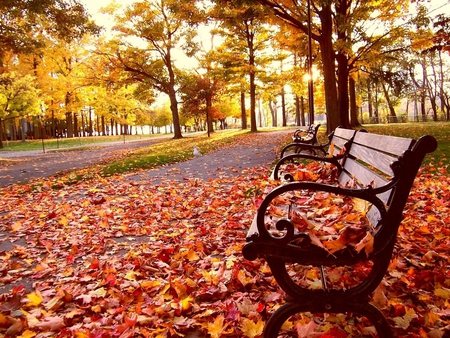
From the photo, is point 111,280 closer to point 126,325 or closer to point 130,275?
point 130,275

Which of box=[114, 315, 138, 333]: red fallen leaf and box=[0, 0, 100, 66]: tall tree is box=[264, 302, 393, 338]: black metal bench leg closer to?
box=[114, 315, 138, 333]: red fallen leaf

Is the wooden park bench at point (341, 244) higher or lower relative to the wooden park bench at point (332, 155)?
lower

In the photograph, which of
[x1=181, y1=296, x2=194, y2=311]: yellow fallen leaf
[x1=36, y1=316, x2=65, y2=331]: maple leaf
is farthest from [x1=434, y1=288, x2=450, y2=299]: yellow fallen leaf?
[x1=36, y1=316, x2=65, y2=331]: maple leaf

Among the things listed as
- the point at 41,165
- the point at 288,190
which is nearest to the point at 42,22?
the point at 41,165

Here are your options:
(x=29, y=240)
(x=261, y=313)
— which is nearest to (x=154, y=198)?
(x=29, y=240)

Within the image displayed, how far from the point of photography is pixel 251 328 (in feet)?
6.78

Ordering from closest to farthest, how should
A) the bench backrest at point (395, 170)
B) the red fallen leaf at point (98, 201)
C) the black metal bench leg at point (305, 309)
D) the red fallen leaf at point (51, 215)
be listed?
the bench backrest at point (395, 170) < the black metal bench leg at point (305, 309) < the red fallen leaf at point (51, 215) < the red fallen leaf at point (98, 201)

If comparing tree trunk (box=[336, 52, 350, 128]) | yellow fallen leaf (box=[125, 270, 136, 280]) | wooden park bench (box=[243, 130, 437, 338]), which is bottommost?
yellow fallen leaf (box=[125, 270, 136, 280])

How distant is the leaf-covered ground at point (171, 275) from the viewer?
2.16 m

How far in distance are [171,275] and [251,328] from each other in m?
1.09

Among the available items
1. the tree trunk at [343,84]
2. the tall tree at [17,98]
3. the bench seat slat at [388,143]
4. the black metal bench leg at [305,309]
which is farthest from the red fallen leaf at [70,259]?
the tall tree at [17,98]

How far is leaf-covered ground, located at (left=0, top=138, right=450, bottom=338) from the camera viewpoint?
7.09 ft

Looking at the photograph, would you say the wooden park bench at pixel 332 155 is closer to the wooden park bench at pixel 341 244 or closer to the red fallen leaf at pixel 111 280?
the wooden park bench at pixel 341 244

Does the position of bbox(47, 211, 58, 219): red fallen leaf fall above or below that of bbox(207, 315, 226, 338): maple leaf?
above
